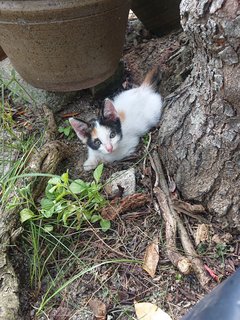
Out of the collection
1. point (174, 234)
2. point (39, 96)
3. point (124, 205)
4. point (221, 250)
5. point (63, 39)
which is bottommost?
point (221, 250)

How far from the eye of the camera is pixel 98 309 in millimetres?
1709

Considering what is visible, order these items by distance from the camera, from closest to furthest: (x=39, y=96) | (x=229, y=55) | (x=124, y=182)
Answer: (x=229, y=55)
(x=124, y=182)
(x=39, y=96)

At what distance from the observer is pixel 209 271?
172 cm

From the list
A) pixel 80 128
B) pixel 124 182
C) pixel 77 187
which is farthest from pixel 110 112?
pixel 77 187

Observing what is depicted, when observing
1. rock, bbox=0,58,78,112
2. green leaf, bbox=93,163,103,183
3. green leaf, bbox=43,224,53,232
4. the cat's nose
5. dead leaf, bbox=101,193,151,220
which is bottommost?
dead leaf, bbox=101,193,151,220

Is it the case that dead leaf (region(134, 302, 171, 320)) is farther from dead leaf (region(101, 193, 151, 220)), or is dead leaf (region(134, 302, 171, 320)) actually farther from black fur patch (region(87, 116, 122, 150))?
black fur patch (region(87, 116, 122, 150))

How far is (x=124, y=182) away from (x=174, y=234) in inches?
14.4

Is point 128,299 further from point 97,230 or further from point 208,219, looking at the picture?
point 208,219

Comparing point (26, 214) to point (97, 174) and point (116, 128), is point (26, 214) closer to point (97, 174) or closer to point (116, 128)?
point (97, 174)

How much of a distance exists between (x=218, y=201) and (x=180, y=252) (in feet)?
0.83

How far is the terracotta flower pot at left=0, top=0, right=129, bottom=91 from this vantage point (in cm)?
200

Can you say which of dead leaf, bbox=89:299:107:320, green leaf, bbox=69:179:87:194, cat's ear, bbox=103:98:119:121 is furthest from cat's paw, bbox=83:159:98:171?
dead leaf, bbox=89:299:107:320

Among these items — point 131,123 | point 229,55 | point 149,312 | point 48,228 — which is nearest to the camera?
point 229,55

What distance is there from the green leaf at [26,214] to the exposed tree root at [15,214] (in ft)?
0.16
